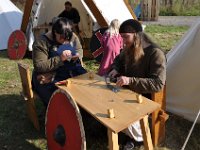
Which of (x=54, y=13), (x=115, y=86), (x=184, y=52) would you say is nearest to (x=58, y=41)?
(x=115, y=86)

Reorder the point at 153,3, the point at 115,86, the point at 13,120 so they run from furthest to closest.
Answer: the point at 153,3, the point at 13,120, the point at 115,86

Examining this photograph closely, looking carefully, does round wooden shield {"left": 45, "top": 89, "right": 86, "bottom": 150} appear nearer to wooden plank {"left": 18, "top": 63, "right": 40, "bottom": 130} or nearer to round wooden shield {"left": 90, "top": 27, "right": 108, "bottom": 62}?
wooden plank {"left": 18, "top": 63, "right": 40, "bottom": 130}

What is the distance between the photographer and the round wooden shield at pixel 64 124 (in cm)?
280

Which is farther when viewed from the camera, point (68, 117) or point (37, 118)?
point (37, 118)

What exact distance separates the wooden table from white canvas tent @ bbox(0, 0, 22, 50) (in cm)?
593

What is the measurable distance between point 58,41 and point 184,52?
1.72 m

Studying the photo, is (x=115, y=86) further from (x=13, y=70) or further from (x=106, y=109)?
(x=13, y=70)

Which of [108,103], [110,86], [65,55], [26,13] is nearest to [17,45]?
[26,13]

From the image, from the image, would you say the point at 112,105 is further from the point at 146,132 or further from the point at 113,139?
the point at 146,132

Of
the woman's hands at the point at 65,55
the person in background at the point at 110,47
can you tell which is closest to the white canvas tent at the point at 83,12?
the person in background at the point at 110,47

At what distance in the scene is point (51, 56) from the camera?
3.91 m

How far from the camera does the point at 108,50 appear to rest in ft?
18.8

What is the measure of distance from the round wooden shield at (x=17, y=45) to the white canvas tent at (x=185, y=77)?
4.21 m

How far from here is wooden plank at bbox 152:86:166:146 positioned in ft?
11.5
